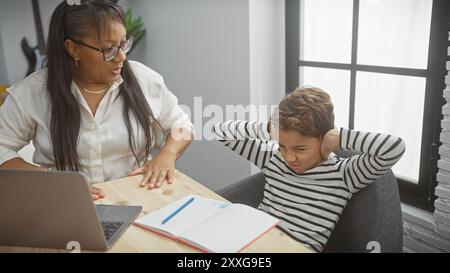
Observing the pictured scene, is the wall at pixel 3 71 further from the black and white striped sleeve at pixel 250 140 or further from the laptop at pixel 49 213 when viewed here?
the laptop at pixel 49 213

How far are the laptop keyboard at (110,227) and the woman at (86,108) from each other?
273 millimetres

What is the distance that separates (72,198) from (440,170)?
4.36 ft

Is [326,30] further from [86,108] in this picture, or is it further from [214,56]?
[86,108]

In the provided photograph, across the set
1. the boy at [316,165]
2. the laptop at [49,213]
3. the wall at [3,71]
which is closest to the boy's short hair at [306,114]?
the boy at [316,165]

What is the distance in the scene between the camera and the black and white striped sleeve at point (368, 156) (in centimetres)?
112

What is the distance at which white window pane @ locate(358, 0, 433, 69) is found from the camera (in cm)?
160

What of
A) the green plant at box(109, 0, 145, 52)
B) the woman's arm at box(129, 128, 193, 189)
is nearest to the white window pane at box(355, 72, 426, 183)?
the woman's arm at box(129, 128, 193, 189)

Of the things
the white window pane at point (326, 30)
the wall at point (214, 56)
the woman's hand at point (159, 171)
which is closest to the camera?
the woman's hand at point (159, 171)

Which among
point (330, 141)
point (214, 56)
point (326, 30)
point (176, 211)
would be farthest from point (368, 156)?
point (214, 56)

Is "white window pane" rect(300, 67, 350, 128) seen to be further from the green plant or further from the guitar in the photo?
the guitar

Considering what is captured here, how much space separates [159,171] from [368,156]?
0.64 metres

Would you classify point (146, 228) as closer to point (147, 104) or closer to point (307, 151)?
point (307, 151)
